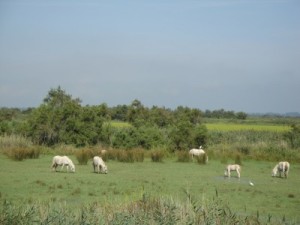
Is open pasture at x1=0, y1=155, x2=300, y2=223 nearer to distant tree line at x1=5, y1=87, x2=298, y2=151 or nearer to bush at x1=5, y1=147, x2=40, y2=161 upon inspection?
bush at x1=5, y1=147, x2=40, y2=161

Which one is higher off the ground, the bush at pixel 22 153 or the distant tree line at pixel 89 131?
the distant tree line at pixel 89 131

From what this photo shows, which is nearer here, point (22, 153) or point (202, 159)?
point (22, 153)

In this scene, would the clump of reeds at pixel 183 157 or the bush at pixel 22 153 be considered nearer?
the bush at pixel 22 153

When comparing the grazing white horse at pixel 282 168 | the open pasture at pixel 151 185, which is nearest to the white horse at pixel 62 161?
the open pasture at pixel 151 185

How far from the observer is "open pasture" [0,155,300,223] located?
46.0 ft

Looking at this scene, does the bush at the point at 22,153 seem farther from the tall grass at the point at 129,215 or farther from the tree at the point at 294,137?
the tree at the point at 294,137

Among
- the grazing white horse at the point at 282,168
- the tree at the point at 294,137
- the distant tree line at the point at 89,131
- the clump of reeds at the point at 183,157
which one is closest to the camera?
the grazing white horse at the point at 282,168

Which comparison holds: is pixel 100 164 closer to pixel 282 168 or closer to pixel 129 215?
pixel 282 168

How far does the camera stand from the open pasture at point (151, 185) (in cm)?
1401

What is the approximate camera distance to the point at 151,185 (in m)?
17.6

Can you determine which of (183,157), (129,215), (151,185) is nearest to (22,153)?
(183,157)

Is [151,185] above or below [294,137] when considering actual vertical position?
below

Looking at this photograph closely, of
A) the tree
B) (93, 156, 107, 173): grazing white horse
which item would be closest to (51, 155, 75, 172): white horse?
(93, 156, 107, 173): grazing white horse

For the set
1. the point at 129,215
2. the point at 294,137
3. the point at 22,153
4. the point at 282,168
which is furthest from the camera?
the point at 294,137
